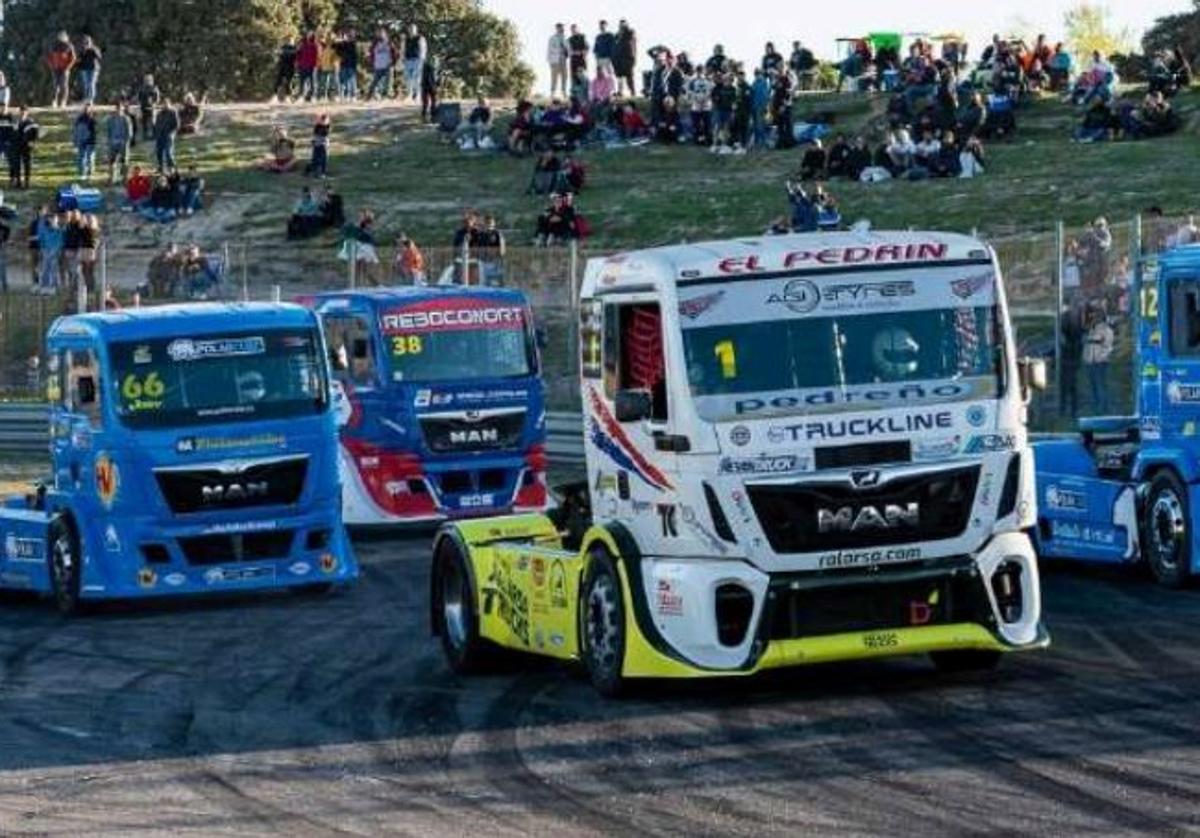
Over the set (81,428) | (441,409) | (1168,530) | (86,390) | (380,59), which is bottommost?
(1168,530)

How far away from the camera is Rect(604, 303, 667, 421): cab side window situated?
15773mm

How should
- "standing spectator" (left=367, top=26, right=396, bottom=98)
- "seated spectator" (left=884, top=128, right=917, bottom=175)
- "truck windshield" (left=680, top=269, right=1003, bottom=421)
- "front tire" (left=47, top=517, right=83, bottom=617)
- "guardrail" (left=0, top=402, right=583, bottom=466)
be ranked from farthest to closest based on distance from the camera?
1. "standing spectator" (left=367, top=26, right=396, bottom=98)
2. "seated spectator" (left=884, top=128, right=917, bottom=175)
3. "guardrail" (left=0, top=402, right=583, bottom=466)
4. "front tire" (left=47, top=517, right=83, bottom=617)
5. "truck windshield" (left=680, top=269, right=1003, bottom=421)

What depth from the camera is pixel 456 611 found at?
58.3ft

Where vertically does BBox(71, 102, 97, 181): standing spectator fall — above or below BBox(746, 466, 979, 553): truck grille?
above

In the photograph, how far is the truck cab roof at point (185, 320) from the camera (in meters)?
22.2

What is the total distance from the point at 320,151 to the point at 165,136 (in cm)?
341

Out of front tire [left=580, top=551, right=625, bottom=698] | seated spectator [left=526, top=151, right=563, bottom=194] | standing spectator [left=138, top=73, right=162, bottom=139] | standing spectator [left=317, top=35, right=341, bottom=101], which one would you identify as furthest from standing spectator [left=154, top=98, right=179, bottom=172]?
front tire [left=580, top=551, right=625, bottom=698]

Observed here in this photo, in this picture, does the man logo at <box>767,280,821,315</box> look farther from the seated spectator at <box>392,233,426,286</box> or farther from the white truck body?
the seated spectator at <box>392,233,426,286</box>

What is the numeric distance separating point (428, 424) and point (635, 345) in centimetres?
1099

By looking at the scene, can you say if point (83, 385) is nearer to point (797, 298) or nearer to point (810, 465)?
point (797, 298)

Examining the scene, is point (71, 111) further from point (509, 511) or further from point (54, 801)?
point (54, 801)

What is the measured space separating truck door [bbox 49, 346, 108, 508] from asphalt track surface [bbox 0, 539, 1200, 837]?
2600 millimetres

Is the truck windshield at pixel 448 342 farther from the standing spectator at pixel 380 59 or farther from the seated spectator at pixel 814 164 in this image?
the standing spectator at pixel 380 59

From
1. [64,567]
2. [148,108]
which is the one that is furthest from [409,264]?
[148,108]
